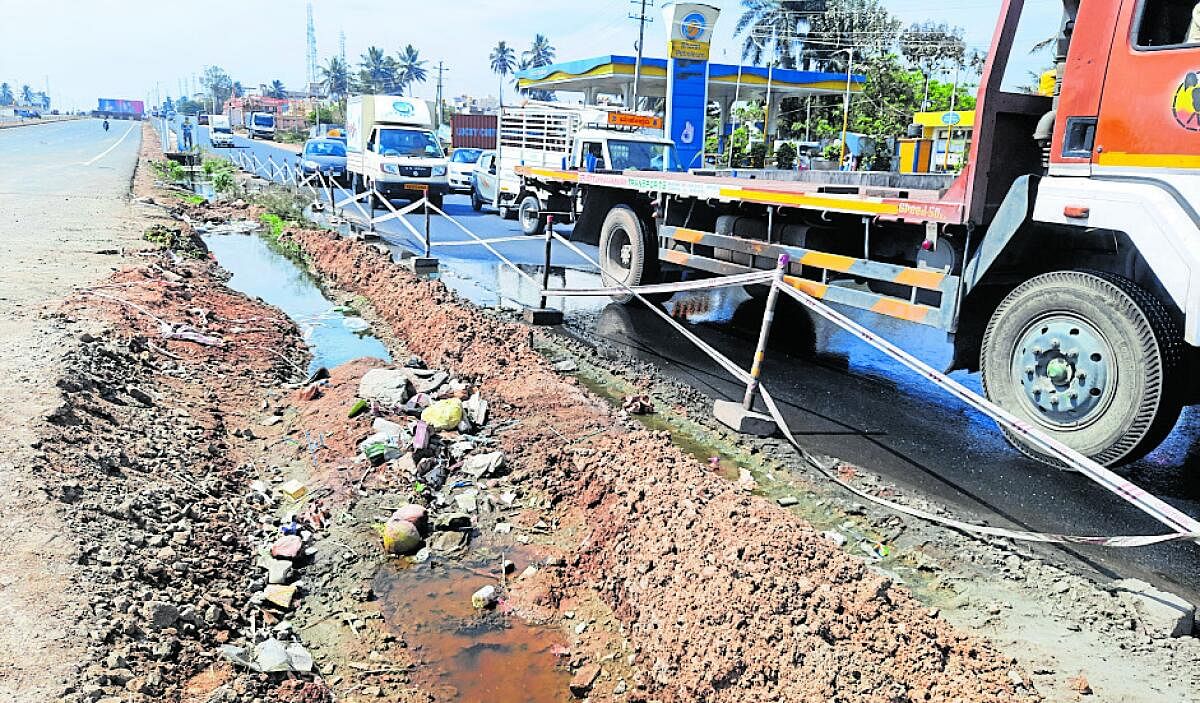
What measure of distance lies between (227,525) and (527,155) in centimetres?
1728

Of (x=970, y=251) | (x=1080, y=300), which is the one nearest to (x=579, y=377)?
(x=970, y=251)

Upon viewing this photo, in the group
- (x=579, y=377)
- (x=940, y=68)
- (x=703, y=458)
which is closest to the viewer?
(x=703, y=458)

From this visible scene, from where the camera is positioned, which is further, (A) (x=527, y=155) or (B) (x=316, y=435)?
(A) (x=527, y=155)

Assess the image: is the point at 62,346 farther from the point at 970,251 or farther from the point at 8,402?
the point at 970,251

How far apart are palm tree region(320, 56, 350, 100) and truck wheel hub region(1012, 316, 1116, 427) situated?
143886mm

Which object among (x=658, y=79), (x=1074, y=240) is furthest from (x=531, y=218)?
(x=658, y=79)

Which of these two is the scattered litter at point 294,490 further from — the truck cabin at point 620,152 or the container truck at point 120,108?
the container truck at point 120,108

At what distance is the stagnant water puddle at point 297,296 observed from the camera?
364 inches

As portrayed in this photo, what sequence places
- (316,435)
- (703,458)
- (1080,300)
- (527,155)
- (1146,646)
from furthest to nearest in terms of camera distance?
(527,155)
(316,435)
(703,458)
(1080,300)
(1146,646)

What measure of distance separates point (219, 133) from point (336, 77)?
271 feet

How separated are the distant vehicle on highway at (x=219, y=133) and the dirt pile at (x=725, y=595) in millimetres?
56304

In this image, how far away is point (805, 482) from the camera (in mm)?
5457

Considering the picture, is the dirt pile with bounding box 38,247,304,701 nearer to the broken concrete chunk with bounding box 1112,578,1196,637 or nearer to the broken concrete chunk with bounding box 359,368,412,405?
the broken concrete chunk with bounding box 359,368,412,405

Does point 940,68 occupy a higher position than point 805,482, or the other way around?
point 940,68
